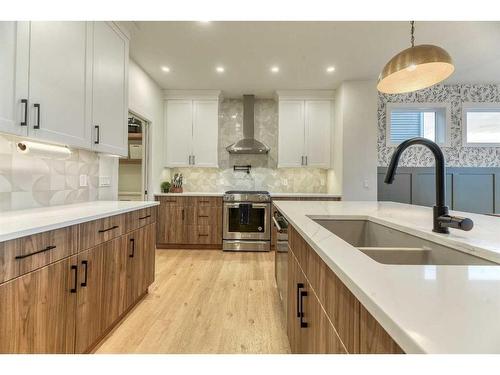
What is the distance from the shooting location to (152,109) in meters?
3.93

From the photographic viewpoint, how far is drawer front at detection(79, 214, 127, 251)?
1447 mm

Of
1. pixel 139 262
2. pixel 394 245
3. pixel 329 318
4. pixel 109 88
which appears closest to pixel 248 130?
pixel 109 88

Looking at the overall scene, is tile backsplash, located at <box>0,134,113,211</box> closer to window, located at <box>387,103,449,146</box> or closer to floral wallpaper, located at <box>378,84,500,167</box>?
floral wallpaper, located at <box>378,84,500,167</box>

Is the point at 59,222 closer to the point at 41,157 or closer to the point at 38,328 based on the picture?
the point at 38,328

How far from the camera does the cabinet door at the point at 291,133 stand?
173 inches

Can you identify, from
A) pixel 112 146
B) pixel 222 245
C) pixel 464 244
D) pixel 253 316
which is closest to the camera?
pixel 464 244

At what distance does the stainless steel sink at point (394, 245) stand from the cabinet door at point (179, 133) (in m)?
3.39

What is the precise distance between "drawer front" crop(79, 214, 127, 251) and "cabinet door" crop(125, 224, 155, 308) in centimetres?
18

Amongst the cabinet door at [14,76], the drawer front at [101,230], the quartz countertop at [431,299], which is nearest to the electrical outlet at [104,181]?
the drawer front at [101,230]

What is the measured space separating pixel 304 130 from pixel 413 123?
77.1 inches

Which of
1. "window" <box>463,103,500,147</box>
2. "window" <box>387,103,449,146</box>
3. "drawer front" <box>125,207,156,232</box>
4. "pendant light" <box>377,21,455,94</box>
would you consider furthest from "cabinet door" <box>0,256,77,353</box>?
"window" <box>463,103,500,147</box>

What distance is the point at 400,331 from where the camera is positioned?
0.35 meters
